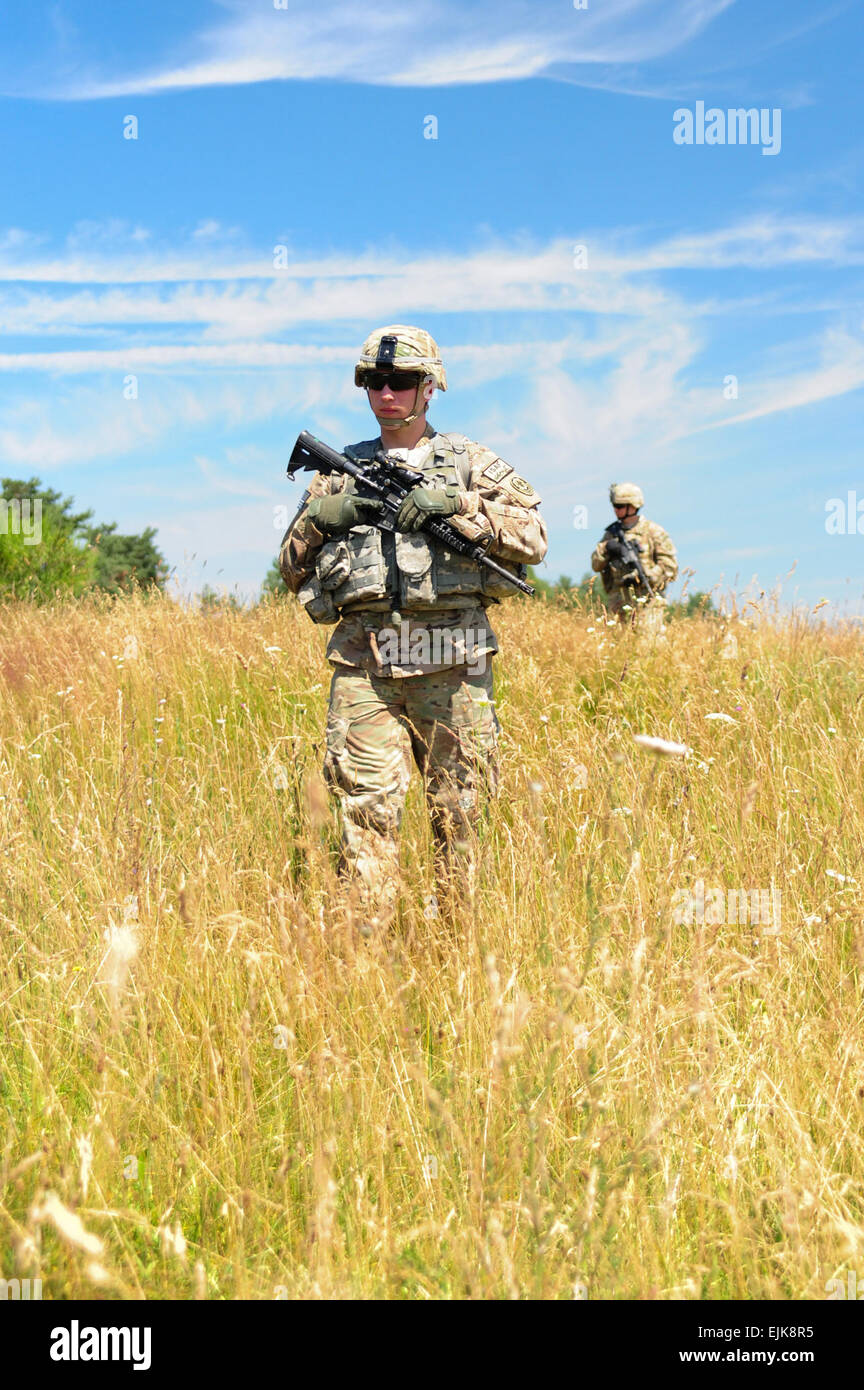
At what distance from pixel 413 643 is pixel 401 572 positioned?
0.89 ft

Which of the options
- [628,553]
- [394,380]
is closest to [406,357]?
[394,380]

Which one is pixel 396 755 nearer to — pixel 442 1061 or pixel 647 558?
pixel 442 1061

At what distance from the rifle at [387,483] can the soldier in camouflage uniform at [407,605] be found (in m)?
0.04

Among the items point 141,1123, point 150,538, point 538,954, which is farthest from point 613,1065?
point 150,538

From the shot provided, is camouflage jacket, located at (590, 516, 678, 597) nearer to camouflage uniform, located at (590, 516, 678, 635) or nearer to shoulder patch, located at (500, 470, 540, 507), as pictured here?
camouflage uniform, located at (590, 516, 678, 635)

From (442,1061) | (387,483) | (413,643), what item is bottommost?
(442,1061)

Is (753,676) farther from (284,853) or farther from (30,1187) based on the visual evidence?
(30,1187)

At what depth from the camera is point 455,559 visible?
372cm

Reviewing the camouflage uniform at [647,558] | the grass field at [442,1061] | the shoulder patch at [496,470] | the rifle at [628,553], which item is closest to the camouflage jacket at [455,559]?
the shoulder patch at [496,470]

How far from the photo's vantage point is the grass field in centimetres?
179

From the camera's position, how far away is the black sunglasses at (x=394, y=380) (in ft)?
11.9

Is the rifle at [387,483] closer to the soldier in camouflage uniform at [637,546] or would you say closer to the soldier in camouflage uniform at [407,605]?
the soldier in camouflage uniform at [407,605]
